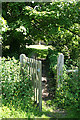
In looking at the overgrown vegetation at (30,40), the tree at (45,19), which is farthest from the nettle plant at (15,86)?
the tree at (45,19)

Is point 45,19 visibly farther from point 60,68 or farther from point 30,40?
point 60,68

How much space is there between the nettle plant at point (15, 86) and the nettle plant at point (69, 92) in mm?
845

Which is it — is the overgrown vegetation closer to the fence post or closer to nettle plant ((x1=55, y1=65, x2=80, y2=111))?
nettle plant ((x1=55, y1=65, x2=80, y2=111))

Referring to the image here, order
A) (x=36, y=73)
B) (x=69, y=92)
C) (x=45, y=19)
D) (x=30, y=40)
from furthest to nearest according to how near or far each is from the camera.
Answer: (x=30, y=40) → (x=45, y=19) → (x=69, y=92) → (x=36, y=73)

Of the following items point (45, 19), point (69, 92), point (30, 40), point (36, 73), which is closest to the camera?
point (36, 73)

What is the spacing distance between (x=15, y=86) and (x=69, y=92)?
1.53m

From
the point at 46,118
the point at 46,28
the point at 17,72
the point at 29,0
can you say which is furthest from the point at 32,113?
the point at 29,0

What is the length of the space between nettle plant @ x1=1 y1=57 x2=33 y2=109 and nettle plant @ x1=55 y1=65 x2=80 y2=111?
845 millimetres

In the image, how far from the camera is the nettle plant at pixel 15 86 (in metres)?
3.85

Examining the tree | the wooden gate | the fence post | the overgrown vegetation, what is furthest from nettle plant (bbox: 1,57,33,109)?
the tree

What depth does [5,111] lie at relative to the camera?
3322mm

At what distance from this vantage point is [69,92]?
4113 mm

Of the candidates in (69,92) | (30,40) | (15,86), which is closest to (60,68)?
(69,92)

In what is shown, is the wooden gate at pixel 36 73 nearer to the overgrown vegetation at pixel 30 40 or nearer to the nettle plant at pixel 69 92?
the overgrown vegetation at pixel 30 40
